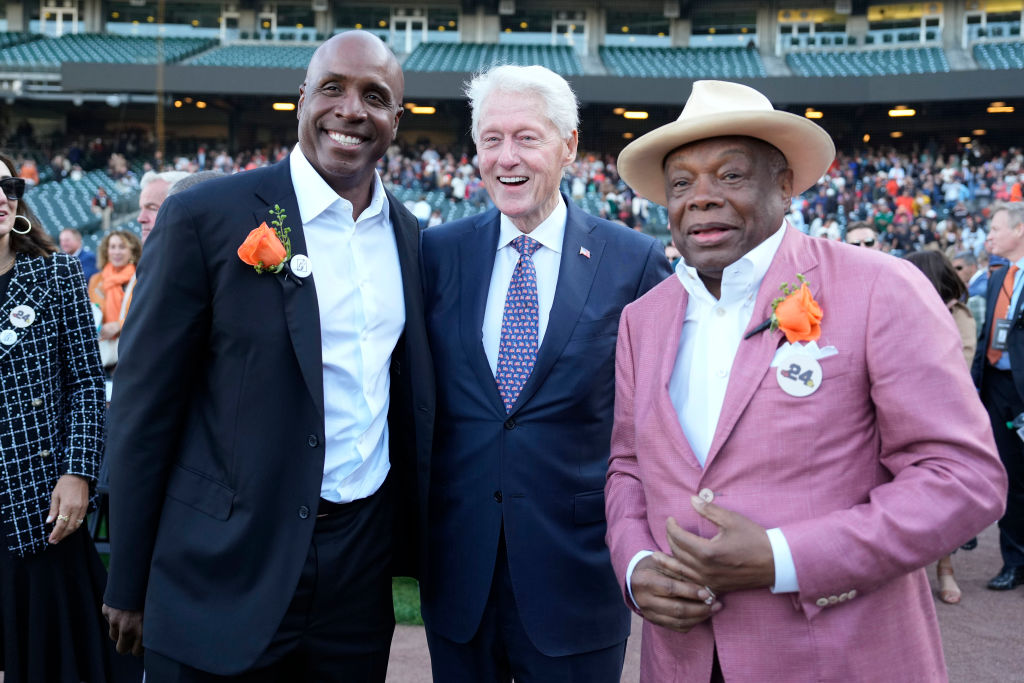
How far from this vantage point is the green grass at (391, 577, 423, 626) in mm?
4681

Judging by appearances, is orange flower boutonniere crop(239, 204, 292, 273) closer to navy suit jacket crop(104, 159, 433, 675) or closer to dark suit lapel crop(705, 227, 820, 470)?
navy suit jacket crop(104, 159, 433, 675)

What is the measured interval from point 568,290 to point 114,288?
4.87 m

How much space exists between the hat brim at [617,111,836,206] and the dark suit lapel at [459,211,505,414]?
0.63 metres

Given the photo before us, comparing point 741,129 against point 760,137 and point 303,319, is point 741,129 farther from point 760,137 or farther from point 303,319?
point 303,319

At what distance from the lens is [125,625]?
2191mm

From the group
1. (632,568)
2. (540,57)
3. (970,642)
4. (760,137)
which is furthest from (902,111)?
(632,568)

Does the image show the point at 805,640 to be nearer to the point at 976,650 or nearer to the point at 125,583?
the point at 125,583

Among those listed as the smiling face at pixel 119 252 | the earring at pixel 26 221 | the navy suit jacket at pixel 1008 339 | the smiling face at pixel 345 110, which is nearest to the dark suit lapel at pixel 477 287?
the smiling face at pixel 345 110

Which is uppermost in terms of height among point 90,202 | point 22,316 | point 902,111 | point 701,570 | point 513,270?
point 902,111

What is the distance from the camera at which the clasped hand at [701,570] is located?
1739 mm

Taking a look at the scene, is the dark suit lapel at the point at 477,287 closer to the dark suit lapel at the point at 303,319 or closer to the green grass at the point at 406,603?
the dark suit lapel at the point at 303,319

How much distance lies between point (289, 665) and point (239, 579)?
11.5 inches

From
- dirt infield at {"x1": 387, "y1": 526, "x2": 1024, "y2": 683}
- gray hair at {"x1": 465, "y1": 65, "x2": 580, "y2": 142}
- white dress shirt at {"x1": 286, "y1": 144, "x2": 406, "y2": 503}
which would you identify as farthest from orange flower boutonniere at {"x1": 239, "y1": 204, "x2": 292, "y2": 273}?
dirt infield at {"x1": 387, "y1": 526, "x2": 1024, "y2": 683}

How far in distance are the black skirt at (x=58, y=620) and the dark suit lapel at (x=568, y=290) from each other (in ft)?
5.86
